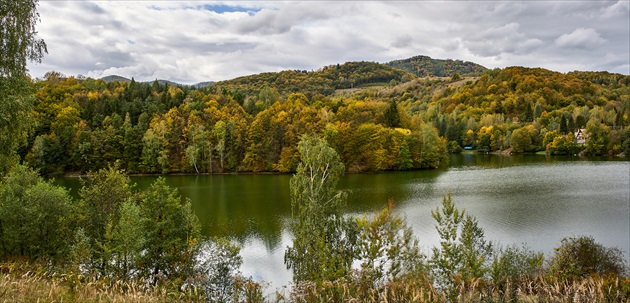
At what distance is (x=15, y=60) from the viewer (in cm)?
1198

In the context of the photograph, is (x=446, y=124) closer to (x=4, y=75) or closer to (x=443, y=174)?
(x=443, y=174)

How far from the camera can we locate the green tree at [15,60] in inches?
451

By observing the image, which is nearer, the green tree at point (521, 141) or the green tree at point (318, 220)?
the green tree at point (318, 220)

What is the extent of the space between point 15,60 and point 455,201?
35.2 meters

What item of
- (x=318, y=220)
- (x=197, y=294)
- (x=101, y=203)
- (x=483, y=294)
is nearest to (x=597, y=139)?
(x=318, y=220)

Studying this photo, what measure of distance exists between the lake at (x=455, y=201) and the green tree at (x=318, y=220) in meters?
2.66

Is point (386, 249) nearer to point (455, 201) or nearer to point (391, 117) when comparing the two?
point (455, 201)

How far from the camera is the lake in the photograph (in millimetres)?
25875

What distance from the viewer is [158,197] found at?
1916cm

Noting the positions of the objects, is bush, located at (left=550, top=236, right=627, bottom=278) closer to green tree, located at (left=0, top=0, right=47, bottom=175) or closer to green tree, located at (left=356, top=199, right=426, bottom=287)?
green tree, located at (left=356, top=199, right=426, bottom=287)

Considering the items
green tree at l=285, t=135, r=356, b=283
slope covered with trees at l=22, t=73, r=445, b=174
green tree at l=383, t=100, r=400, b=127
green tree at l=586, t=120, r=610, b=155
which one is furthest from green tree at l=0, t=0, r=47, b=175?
green tree at l=586, t=120, r=610, b=155

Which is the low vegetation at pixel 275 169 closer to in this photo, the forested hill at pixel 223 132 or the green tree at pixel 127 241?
the green tree at pixel 127 241

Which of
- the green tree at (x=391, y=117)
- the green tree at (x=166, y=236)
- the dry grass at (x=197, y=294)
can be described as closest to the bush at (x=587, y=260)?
the dry grass at (x=197, y=294)

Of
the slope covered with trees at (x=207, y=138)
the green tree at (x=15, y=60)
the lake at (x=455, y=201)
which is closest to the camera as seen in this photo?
the green tree at (x=15, y=60)
